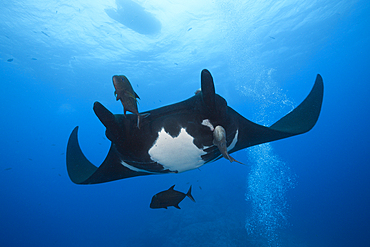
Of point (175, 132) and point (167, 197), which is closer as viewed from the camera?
point (175, 132)

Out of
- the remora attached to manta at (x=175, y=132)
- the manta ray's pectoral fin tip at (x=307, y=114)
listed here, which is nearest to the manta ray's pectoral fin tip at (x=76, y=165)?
the remora attached to manta at (x=175, y=132)

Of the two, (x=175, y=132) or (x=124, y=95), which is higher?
(x=124, y=95)

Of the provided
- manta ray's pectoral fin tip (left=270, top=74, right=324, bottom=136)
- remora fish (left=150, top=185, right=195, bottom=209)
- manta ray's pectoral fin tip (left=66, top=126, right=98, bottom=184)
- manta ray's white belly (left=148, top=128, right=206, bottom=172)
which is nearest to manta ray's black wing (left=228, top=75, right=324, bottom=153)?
manta ray's pectoral fin tip (left=270, top=74, right=324, bottom=136)

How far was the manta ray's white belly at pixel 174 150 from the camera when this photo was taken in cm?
182

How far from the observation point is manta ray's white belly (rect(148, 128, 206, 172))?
1.82m

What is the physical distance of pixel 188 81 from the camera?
28.9 m

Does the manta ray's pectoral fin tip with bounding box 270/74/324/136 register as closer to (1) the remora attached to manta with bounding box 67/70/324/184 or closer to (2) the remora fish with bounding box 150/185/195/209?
(1) the remora attached to manta with bounding box 67/70/324/184

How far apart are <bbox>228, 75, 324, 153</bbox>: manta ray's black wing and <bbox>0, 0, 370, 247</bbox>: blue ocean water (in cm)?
752

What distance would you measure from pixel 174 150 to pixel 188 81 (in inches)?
1099

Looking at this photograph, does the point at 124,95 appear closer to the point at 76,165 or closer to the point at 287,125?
the point at 287,125

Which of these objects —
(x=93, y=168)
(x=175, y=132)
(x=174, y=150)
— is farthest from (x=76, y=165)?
(x=175, y=132)

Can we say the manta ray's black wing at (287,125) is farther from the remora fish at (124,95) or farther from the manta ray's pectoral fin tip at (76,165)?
the manta ray's pectoral fin tip at (76,165)

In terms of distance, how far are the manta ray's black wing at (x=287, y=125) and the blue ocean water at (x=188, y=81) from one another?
7525 millimetres

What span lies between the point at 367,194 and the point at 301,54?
2781cm
